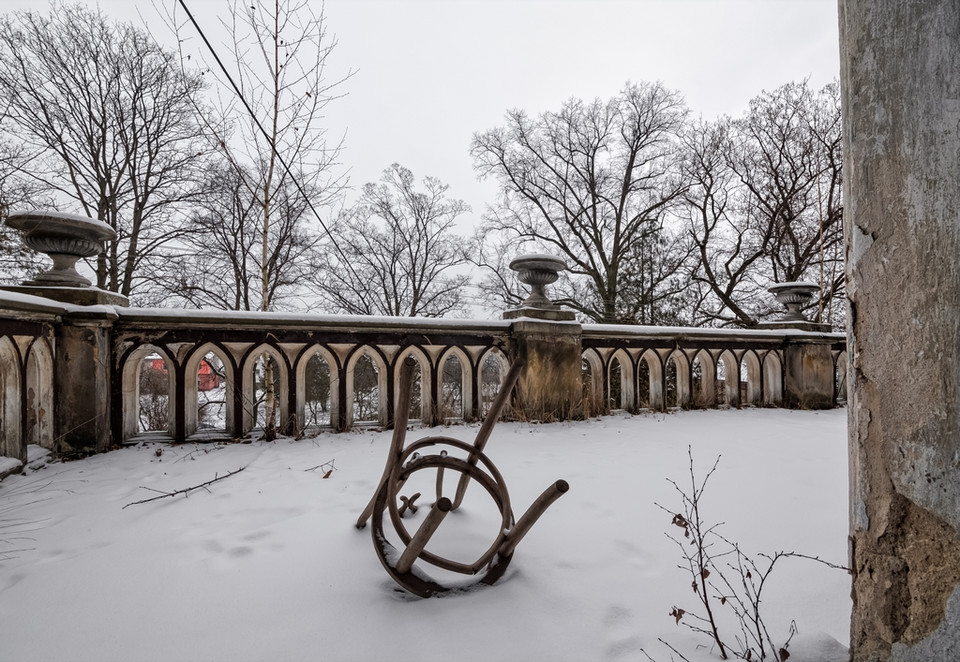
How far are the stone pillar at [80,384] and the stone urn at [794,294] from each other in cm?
747

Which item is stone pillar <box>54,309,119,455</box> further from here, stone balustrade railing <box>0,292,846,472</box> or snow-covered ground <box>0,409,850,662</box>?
snow-covered ground <box>0,409,850,662</box>

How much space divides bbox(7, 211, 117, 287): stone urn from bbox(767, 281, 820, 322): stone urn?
24.6ft

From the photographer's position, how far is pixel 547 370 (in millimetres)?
4820

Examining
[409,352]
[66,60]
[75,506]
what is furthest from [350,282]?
[75,506]

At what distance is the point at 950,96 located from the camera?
97 cm

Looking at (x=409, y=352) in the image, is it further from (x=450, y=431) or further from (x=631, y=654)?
(x=631, y=654)

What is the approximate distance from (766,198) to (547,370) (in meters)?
14.8

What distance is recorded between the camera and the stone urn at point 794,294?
20.5 ft

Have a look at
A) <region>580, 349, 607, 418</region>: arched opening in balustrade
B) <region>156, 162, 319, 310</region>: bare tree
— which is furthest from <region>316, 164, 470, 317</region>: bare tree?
<region>580, 349, 607, 418</region>: arched opening in balustrade

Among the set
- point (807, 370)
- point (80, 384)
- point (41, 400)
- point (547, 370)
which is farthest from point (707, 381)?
point (41, 400)

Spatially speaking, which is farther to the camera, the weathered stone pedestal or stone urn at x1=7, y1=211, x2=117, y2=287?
the weathered stone pedestal

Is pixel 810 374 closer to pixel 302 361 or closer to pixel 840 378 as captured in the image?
pixel 840 378

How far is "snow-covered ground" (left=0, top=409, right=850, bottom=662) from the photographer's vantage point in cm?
133

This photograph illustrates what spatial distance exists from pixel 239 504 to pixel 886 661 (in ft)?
8.44
